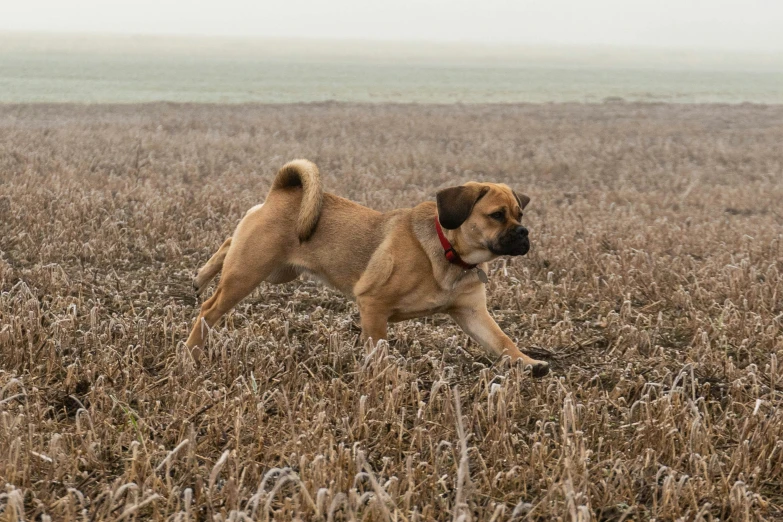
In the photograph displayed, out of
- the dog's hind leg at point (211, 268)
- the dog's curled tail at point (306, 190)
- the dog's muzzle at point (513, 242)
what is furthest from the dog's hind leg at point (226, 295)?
the dog's muzzle at point (513, 242)

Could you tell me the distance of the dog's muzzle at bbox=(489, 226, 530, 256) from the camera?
208 inches

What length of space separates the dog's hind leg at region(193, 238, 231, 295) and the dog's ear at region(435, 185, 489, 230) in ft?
6.34

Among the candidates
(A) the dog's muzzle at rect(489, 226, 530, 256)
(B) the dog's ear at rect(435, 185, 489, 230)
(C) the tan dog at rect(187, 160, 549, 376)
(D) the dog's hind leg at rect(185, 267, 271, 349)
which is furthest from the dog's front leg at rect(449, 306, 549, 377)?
(D) the dog's hind leg at rect(185, 267, 271, 349)

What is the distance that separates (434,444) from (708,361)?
2401 mm

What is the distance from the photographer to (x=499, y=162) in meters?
18.2

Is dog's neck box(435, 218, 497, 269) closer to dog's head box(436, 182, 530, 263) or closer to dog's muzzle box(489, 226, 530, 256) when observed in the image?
dog's head box(436, 182, 530, 263)

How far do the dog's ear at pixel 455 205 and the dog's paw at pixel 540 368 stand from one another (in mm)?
993

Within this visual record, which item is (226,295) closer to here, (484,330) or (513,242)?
(484,330)

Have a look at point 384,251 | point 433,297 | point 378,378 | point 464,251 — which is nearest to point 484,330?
point 433,297

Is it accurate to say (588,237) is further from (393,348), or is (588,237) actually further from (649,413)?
(649,413)

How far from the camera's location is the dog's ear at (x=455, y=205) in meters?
5.29

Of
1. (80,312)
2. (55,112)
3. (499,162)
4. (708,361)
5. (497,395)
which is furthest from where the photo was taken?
(55,112)

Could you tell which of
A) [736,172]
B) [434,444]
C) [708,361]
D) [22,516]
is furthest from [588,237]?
[736,172]

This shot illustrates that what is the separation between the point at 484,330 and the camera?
221 inches
